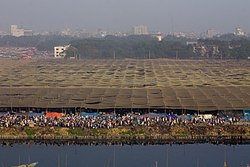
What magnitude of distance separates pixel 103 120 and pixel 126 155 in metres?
3.01

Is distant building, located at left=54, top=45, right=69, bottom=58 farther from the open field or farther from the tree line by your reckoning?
the open field

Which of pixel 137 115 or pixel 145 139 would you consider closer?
pixel 145 139

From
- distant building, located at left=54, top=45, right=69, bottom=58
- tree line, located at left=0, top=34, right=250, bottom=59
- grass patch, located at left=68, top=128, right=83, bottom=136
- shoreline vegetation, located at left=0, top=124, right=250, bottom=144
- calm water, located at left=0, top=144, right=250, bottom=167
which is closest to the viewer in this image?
calm water, located at left=0, top=144, right=250, bottom=167

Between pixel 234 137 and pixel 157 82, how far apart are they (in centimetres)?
Result: 1230

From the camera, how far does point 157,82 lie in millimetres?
30641

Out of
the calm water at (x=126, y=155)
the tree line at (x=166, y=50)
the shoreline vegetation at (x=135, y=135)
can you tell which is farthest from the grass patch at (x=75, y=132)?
the tree line at (x=166, y=50)

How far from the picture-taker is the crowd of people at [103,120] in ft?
63.8

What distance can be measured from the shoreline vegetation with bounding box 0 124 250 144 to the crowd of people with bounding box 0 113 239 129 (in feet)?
1.17

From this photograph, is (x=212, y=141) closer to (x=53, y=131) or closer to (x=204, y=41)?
(x=53, y=131)

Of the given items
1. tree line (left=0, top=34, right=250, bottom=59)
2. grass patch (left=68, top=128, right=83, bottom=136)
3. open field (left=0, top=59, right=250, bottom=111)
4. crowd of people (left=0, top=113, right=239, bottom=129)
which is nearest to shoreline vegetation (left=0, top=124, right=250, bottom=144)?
grass patch (left=68, top=128, right=83, bottom=136)

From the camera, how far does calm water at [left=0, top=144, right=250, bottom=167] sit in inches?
643

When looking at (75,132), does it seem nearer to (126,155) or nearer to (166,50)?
(126,155)

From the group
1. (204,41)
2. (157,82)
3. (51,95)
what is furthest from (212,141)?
(204,41)

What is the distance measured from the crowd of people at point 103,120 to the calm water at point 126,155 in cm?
136
